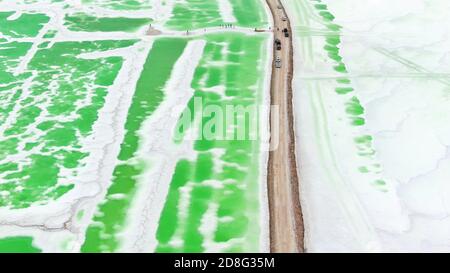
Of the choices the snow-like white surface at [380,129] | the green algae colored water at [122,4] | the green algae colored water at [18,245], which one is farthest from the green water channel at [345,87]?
the green algae colored water at [18,245]

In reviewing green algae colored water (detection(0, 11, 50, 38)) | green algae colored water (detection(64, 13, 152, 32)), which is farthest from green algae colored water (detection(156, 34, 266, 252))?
green algae colored water (detection(0, 11, 50, 38))

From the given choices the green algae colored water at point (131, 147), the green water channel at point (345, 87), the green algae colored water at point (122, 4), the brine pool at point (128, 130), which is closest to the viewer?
the green algae colored water at point (131, 147)

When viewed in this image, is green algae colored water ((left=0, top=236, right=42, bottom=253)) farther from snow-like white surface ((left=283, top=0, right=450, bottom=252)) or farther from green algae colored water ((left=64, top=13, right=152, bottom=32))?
green algae colored water ((left=64, top=13, right=152, bottom=32))

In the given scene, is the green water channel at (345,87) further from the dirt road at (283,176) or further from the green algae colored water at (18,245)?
the green algae colored water at (18,245)

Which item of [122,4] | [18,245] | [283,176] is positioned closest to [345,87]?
[283,176]

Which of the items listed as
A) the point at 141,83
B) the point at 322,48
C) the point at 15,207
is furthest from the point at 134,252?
the point at 322,48

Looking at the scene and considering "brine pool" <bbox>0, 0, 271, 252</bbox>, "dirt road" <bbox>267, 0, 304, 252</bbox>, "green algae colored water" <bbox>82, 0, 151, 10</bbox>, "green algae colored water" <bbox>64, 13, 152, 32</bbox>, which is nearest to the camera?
"dirt road" <bbox>267, 0, 304, 252</bbox>

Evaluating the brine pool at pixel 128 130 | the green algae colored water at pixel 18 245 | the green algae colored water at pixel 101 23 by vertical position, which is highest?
the green algae colored water at pixel 101 23
